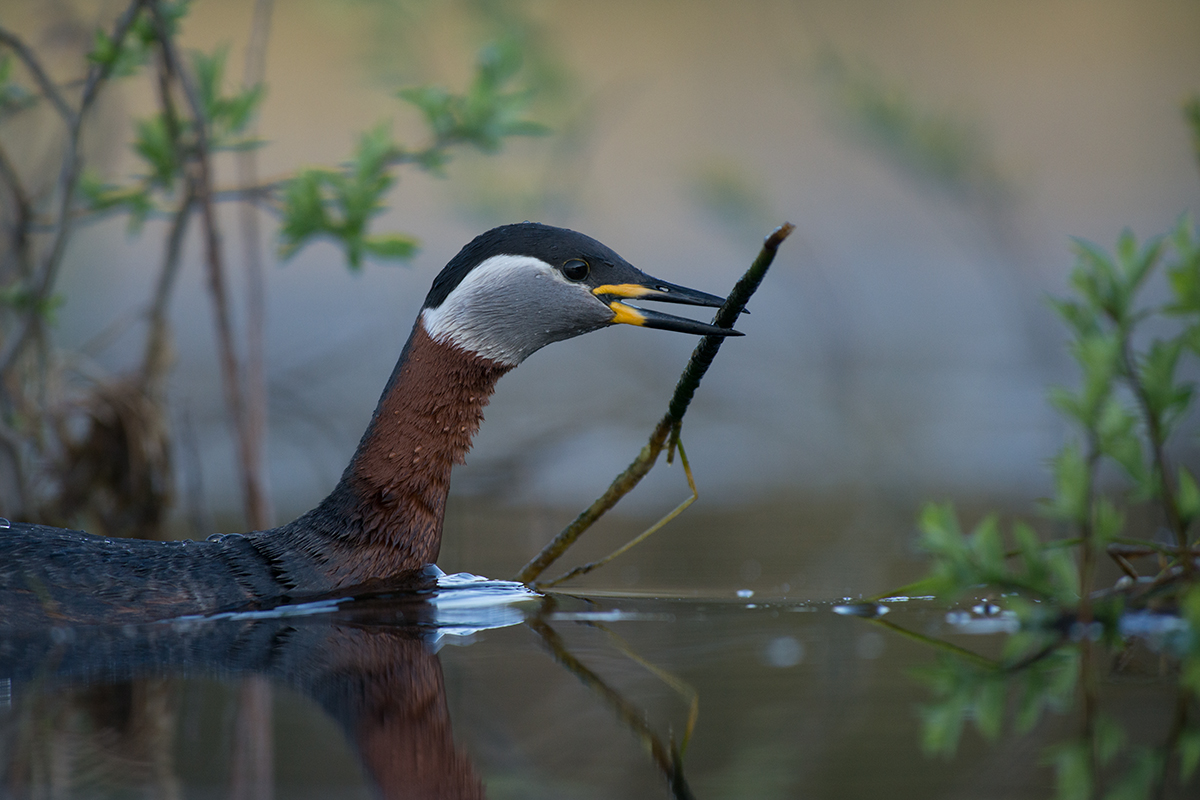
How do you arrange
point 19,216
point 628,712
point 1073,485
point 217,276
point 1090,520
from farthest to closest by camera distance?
point 19,216 < point 217,276 < point 1090,520 < point 1073,485 < point 628,712

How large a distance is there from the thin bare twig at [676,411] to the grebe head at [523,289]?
529mm

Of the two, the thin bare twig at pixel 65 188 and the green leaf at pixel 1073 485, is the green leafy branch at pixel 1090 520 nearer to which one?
the green leaf at pixel 1073 485

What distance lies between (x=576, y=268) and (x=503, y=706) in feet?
7.83

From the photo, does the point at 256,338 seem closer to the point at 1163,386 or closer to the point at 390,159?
the point at 390,159

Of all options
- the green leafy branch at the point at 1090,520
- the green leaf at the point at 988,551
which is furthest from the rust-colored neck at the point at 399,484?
the green leaf at the point at 988,551

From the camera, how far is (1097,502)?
3.29 meters

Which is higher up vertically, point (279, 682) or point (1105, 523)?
point (1105, 523)

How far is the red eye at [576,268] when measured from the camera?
504 cm

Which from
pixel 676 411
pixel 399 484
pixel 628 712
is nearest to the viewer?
pixel 628 712

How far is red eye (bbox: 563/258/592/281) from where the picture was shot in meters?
5.04

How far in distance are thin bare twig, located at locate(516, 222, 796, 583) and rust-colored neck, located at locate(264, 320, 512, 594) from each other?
46 cm

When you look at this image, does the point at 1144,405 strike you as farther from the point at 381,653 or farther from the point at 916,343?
the point at 916,343

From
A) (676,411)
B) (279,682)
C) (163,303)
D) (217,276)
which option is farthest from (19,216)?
(279,682)

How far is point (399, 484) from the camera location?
4836mm
